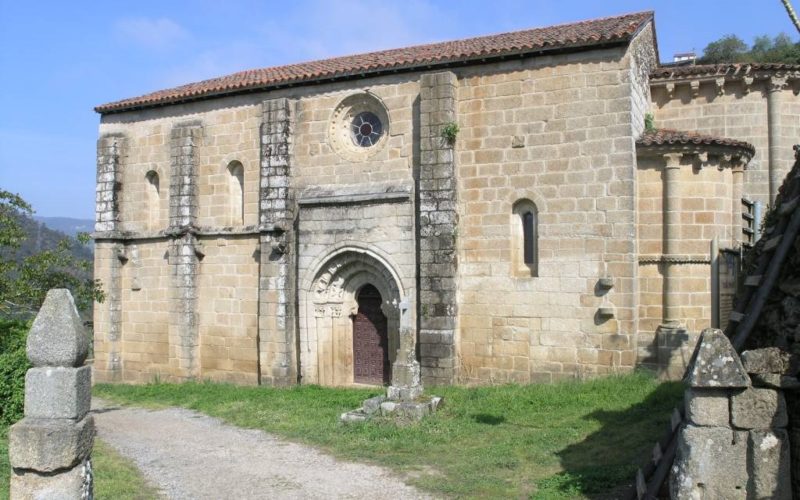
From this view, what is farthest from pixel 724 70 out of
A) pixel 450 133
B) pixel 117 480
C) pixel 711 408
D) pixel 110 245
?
pixel 110 245

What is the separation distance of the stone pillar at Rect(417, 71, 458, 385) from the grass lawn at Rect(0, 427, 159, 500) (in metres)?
6.06

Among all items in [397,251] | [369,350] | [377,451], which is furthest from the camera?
[369,350]

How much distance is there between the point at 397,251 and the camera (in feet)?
47.0

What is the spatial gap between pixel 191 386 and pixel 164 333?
81.8 inches

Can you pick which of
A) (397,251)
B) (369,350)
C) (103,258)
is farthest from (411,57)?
(103,258)

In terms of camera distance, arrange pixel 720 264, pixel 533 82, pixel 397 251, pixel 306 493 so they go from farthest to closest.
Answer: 1. pixel 397 251
2. pixel 533 82
3. pixel 720 264
4. pixel 306 493

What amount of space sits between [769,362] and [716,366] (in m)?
0.48

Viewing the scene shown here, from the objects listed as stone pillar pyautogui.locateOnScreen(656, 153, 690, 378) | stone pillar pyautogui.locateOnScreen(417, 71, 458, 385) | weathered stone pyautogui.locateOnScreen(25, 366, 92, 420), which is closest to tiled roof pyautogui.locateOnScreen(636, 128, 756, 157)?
stone pillar pyautogui.locateOnScreen(656, 153, 690, 378)

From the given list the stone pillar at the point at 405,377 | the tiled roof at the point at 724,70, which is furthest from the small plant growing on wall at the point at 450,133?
the tiled roof at the point at 724,70

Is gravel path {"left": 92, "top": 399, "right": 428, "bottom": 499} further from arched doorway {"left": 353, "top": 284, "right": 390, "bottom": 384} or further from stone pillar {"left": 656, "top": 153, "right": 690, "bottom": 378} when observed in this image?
stone pillar {"left": 656, "top": 153, "right": 690, "bottom": 378}

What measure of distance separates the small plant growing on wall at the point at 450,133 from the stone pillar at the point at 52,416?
925 centimetres

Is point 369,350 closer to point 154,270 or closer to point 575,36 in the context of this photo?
point 154,270

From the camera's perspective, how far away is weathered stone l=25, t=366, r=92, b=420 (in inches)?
224

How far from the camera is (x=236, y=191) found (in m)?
17.0
